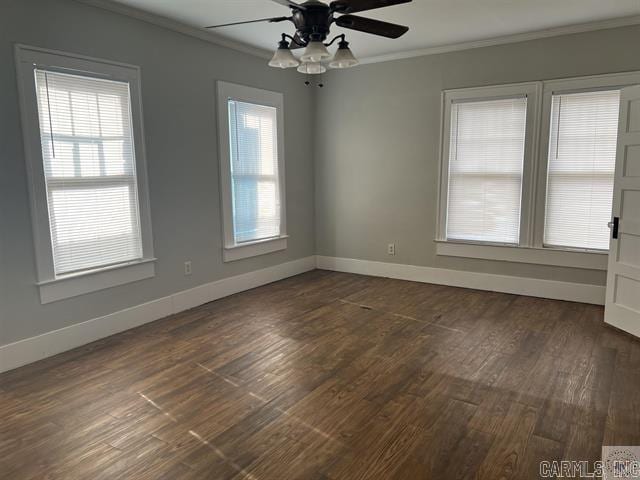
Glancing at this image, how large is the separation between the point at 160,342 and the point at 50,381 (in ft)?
2.67

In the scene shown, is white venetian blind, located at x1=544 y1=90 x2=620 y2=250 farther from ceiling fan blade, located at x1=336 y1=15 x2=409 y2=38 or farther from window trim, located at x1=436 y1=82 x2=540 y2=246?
ceiling fan blade, located at x1=336 y1=15 x2=409 y2=38

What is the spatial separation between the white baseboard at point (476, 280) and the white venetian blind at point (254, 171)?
1136mm

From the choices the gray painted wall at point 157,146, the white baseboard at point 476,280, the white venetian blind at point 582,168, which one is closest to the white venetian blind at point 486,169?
the white venetian blind at point 582,168

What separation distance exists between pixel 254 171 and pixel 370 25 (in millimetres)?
2613

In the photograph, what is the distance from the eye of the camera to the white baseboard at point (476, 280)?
4.46 m

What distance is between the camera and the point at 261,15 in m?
3.74

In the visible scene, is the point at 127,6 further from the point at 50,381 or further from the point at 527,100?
the point at 527,100

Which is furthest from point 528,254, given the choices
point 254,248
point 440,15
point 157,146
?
point 157,146

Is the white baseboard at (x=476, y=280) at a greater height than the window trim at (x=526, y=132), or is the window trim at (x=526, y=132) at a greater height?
the window trim at (x=526, y=132)

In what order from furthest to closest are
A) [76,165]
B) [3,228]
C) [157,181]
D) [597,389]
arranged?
[157,181]
[76,165]
[3,228]
[597,389]

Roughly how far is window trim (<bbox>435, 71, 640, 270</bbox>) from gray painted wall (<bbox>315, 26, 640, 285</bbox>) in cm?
8

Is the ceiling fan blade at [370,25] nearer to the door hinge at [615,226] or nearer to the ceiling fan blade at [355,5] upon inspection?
the ceiling fan blade at [355,5]

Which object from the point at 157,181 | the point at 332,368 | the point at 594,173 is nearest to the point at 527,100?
the point at 594,173

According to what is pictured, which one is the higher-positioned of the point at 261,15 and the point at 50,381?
the point at 261,15
